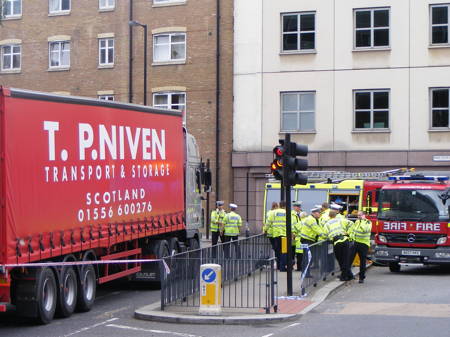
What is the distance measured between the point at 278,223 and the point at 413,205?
11.6ft

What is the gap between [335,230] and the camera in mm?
20016

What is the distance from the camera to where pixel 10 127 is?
1320cm

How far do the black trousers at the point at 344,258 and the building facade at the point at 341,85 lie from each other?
656 inches

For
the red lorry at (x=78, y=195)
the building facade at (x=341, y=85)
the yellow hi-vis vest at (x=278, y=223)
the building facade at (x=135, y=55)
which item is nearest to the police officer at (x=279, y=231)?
the yellow hi-vis vest at (x=278, y=223)

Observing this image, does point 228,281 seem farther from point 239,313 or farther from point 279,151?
point 279,151

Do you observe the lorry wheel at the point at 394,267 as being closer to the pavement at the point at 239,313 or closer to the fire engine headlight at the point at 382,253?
the fire engine headlight at the point at 382,253

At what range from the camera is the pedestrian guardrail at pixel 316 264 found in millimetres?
17422

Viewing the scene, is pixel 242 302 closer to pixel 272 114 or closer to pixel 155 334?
pixel 155 334

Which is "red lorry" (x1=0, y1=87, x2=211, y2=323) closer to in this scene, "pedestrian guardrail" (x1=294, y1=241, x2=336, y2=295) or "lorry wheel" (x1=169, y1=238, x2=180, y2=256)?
"lorry wheel" (x1=169, y1=238, x2=180, y2=256)

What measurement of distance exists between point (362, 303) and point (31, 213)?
6.49 meters

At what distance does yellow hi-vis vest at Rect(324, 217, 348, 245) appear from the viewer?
2000cm

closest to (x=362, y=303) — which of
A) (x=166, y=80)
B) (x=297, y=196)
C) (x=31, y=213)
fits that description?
(x=31, y=213)

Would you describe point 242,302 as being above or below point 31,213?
below

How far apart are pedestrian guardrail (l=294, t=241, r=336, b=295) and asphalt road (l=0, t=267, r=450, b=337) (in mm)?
568
